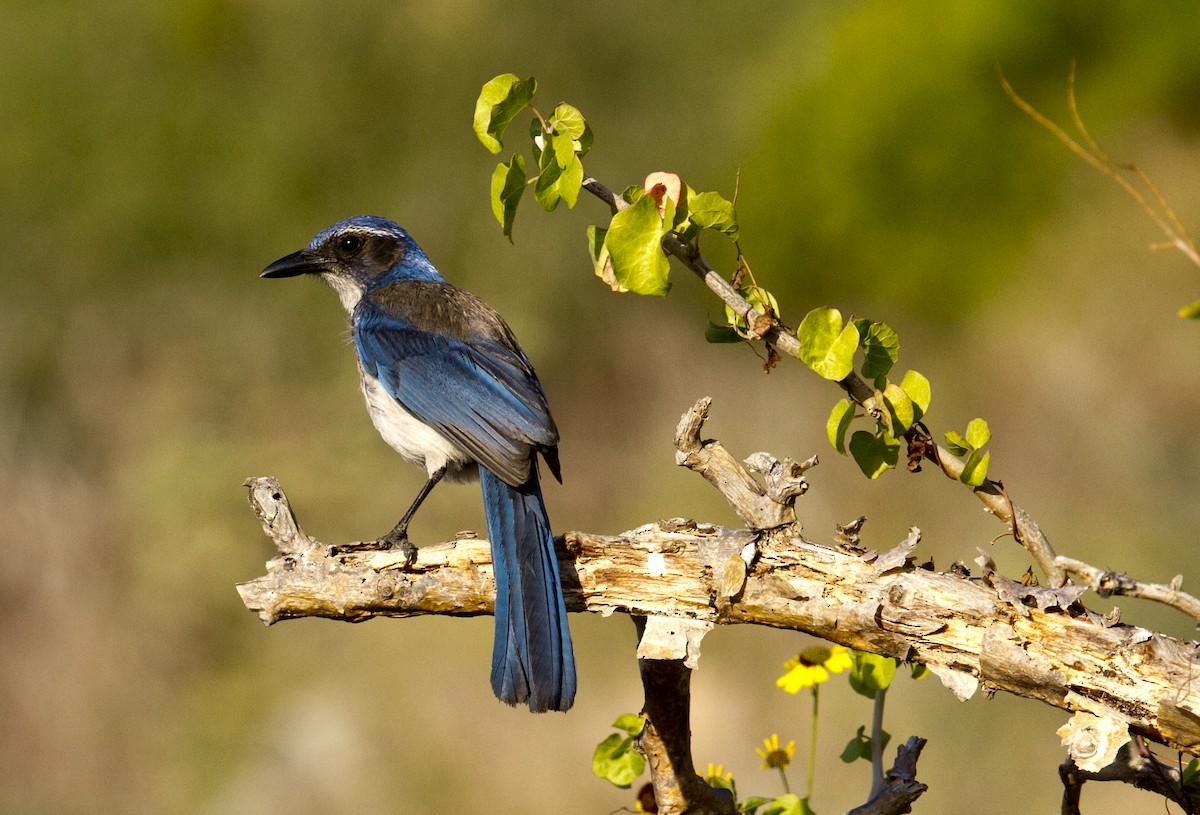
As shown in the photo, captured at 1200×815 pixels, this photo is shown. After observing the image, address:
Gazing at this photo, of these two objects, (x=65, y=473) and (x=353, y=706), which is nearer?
(x=353, y=706)

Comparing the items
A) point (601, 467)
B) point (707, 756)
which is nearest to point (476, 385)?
point (707, 756)

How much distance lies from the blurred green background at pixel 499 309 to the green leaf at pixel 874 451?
4197 mm

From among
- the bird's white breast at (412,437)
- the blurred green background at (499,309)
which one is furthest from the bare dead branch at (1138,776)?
the blurred green background at (499,309)

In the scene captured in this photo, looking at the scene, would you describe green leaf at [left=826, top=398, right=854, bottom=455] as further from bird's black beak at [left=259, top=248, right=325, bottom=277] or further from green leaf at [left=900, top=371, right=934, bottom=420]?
bird's black beak at [left=259, top=248, right=325, bottom=277]

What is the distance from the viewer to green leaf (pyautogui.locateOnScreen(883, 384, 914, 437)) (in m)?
2.83

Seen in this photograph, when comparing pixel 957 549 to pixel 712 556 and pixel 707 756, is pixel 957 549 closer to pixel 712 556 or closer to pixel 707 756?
pixel 707 756

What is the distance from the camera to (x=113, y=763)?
7.95 metres

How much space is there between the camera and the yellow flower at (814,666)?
3.13 meters

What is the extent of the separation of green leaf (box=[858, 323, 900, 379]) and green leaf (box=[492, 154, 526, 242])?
0.84 m

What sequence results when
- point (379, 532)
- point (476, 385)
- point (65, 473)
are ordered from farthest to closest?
1. point (65, 473)
2. point (379, 532)
3. point (476, 385)

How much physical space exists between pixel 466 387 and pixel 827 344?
189 cm

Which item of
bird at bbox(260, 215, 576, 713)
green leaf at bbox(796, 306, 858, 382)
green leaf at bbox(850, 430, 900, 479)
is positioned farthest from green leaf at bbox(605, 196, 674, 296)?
bird at bbox(260, 215, 576, 713)

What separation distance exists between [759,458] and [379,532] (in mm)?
5827

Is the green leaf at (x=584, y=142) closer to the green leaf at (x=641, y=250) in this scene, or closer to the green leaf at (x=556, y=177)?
the green leaf at (x=556, y=177)
